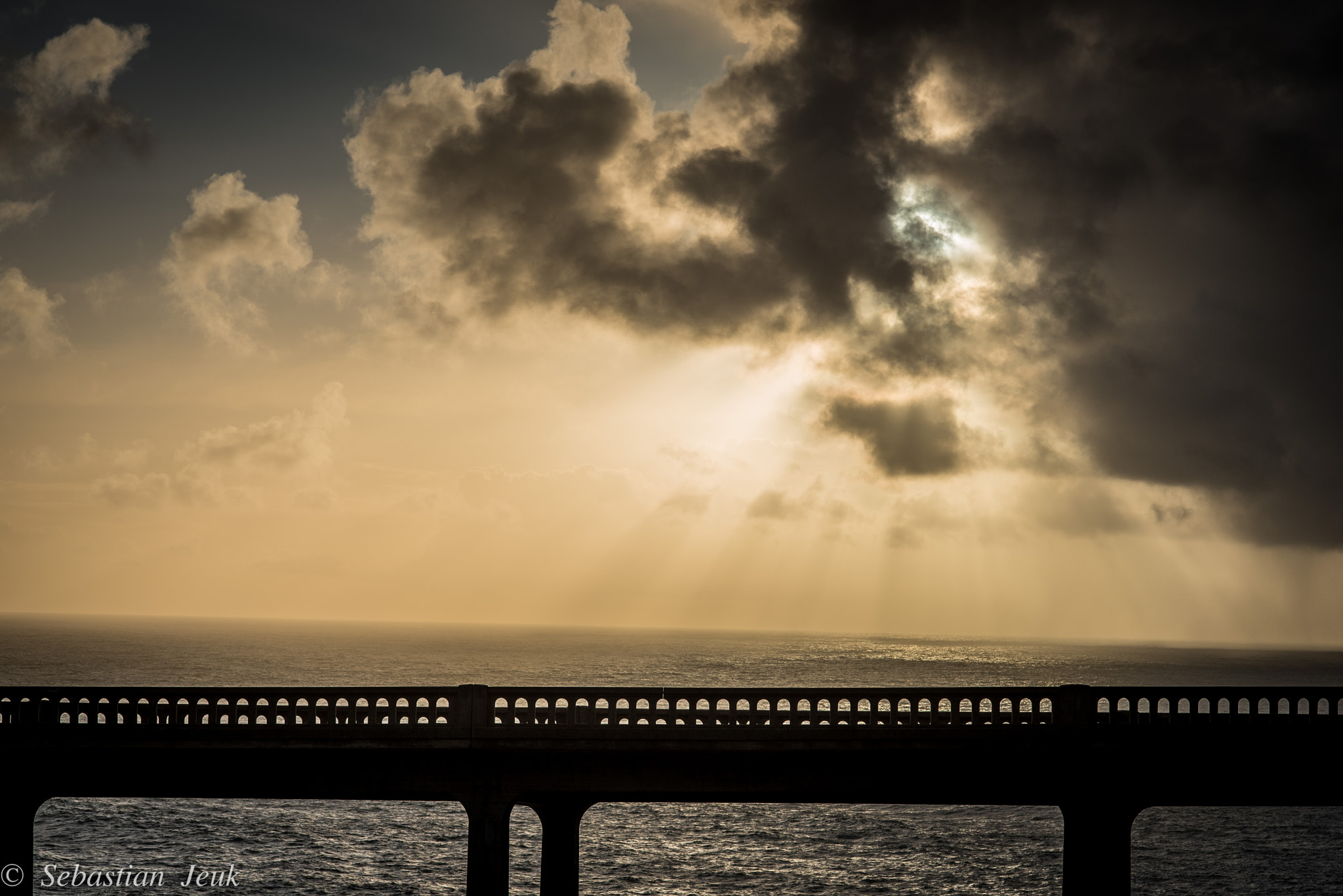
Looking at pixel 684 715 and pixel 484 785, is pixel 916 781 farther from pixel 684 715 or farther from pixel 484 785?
pixel 484 785

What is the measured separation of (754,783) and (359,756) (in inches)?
293

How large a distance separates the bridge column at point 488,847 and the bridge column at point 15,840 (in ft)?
26.7

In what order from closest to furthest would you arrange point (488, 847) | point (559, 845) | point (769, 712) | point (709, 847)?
point (769, 712) → point (488, 847) → point (559, 845) → point (709, 847)

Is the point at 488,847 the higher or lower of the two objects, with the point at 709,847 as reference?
higher

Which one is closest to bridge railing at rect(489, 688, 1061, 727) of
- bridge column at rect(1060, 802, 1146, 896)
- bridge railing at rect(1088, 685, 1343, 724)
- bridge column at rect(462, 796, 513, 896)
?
bridge railing at rect(1088, 685, 1343, 724)

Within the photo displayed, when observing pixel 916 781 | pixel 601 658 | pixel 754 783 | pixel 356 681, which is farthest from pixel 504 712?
pixel 601 658

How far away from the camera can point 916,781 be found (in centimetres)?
1858

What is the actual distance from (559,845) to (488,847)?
334cm

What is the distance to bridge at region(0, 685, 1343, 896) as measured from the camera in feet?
60.1

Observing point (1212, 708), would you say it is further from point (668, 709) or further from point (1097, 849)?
point (668, 709)

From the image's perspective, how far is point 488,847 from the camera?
60.6 feet

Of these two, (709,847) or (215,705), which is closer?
(215,705)

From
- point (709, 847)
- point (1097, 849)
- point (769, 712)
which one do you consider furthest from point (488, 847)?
point (709, 847)

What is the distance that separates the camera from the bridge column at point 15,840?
18703 mm
